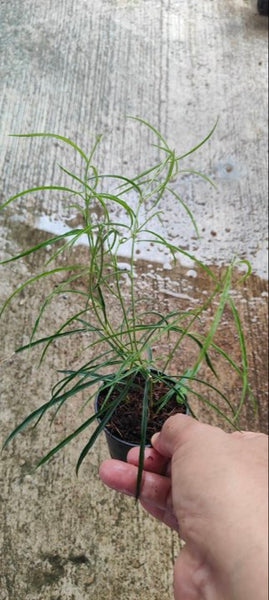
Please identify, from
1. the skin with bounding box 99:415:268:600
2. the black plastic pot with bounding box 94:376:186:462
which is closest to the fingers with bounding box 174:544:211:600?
the skin with bounding box 99:415:268:600

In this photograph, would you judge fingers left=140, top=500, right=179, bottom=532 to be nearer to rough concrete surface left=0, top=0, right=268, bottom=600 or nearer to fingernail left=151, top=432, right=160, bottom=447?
fingernail left=151, top=432, right=160, bottom=447

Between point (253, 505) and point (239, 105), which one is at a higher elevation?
point (239, 105)

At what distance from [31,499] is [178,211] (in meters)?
0.93

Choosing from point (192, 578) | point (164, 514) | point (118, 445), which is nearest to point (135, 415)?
point (118, 445)

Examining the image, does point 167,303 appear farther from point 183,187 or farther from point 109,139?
point 109,139

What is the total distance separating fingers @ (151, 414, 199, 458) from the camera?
0.90m

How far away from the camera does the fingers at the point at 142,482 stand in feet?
3.25

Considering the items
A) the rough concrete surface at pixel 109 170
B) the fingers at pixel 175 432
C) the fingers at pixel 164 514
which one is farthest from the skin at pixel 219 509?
the rough concrete surface at pixel 109 170

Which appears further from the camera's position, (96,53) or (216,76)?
(216,76)

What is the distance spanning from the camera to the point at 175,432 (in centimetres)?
92

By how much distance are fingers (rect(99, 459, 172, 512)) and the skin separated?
0.07 metres

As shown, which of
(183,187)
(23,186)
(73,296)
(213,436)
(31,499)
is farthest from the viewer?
(183,187)

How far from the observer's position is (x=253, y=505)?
711 mm

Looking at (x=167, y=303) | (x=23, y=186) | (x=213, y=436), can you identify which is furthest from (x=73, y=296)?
(x=213, y=436)
